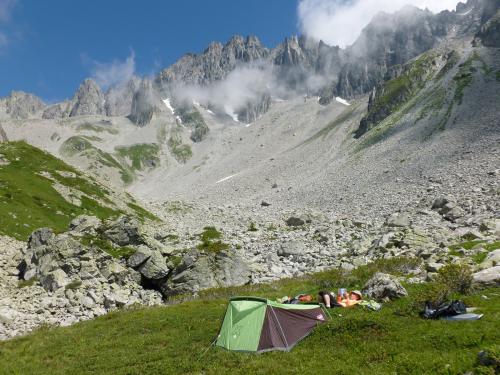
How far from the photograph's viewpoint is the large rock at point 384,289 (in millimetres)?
22703

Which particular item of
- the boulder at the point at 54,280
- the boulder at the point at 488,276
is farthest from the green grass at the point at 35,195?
the boulder at the point at 488,276

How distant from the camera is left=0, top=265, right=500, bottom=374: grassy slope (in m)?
15.0

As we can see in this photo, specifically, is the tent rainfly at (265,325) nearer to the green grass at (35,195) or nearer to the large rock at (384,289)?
the large rock at (384,289)

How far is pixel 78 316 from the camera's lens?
2977 cm

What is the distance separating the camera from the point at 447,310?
59.4 feet

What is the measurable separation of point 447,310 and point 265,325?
818 cm

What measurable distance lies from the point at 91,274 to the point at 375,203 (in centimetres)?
4777

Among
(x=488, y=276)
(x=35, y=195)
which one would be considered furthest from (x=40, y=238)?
(x=488, y=276)

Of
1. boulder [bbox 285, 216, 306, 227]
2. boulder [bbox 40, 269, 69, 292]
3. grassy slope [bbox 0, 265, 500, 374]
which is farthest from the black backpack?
boulder [bbox 285, 216, 306, 227]

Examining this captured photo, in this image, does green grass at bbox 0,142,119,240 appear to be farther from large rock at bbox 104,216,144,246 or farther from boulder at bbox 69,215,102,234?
large rock at bbox 104,216,144,246

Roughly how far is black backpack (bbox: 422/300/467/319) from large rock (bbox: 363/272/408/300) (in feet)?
13.2

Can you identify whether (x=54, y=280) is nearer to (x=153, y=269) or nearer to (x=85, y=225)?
(x=153, y=269)

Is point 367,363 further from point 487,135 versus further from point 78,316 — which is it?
point 487,135

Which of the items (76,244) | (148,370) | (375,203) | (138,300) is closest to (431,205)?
(375,203)
